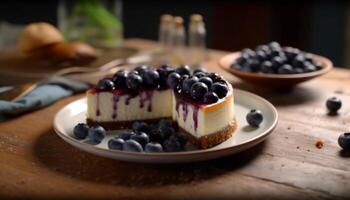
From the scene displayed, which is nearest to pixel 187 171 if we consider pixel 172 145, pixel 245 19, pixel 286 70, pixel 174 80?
pixel 172 145

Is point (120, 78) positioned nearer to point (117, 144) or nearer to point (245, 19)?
point (117, 144)

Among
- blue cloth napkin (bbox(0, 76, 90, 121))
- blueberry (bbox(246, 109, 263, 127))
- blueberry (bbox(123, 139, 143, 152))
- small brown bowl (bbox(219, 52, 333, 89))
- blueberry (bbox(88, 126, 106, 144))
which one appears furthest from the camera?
small brown bowl (bbox(219, 52, 333, 89))

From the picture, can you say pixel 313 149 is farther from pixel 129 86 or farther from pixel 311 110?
pixel 129 86

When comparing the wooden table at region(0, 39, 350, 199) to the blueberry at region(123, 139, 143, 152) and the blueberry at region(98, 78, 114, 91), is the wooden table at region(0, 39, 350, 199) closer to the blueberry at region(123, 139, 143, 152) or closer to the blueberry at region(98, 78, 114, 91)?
the blueberry at region(123, 139, 143, 152)

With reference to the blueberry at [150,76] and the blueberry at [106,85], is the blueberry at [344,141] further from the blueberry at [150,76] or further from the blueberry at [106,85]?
the blueberry at [106,85]

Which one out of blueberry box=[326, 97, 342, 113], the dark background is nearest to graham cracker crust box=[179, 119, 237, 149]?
blueberry box=[326, 97, 342, 113]

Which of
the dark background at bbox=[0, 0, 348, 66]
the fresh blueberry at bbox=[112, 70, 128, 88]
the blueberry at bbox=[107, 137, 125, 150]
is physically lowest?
the dark background at bbox=[0, 0, 348, 66]
